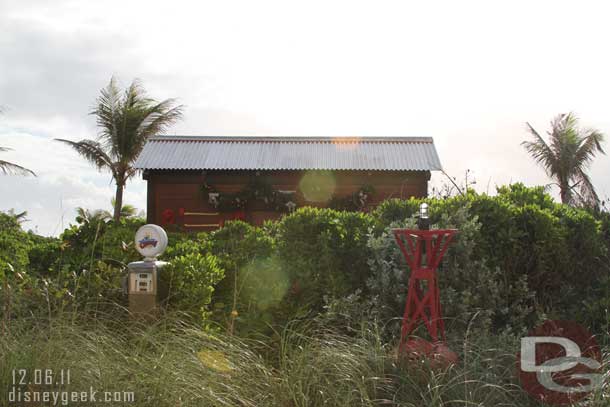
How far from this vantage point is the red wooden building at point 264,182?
729 inches

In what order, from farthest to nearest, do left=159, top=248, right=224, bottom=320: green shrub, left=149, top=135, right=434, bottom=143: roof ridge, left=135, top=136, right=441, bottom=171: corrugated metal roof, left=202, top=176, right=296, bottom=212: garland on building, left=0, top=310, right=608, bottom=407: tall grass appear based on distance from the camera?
left=149, top=135, right=434, bottom=143: roof ridge → left=135, top=136, right=441, bottom=171: corrugated metal roof → left=202, top=176, right=296, bottom=212: garland on building → left=159, top=248, right=224, bottom=320: green shrub → left=0, top=310, right=608, bottom=407: tall grass

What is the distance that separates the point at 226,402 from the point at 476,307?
3.86 m


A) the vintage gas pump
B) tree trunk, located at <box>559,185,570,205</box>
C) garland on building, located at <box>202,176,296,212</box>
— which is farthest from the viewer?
tree trunk, located at <box>559,185,570,205</box>

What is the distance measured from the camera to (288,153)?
1981 centimetres

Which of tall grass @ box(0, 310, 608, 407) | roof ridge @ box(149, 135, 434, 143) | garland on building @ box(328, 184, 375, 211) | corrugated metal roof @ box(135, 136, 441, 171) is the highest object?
roof ridge @ box(149, 135, 434, 143)

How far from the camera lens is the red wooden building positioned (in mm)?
18516

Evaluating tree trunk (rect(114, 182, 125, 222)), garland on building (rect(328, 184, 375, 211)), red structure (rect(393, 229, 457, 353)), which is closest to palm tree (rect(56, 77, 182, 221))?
tree trunk (rect(114, 182, 125, 222))

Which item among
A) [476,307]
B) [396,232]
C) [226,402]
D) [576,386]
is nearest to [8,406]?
[226,402]

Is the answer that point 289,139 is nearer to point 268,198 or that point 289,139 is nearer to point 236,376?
point 268,198

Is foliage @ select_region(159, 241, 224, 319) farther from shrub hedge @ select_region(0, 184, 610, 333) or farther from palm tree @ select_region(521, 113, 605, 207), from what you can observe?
palm tree @ select_region(521, 113, 605, 207)

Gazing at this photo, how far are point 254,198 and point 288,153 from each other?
80.9 inches

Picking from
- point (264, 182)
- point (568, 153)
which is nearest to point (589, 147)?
point (568, 153)

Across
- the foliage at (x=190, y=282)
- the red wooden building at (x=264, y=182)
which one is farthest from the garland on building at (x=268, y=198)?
the foliage at (x=190, y=282)

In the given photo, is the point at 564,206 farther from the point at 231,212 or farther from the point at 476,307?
the point at 231,212
